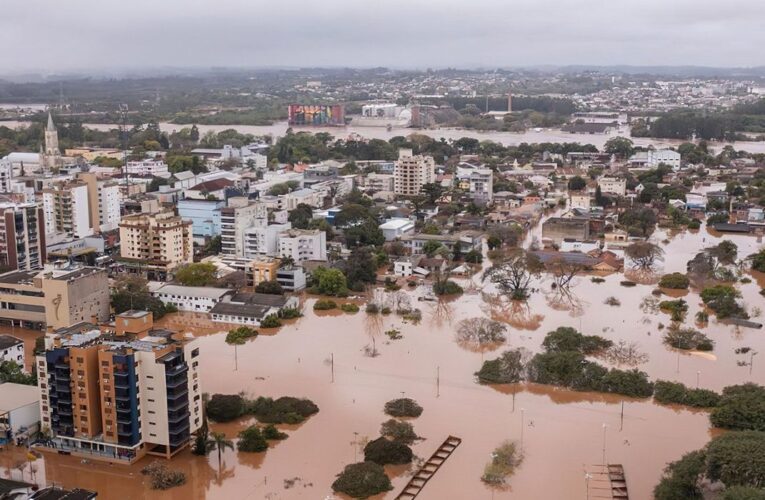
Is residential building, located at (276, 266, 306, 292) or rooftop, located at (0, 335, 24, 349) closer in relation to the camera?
rooftop, located at (0, 335, 24, 349)

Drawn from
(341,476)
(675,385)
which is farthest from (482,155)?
(341,476)

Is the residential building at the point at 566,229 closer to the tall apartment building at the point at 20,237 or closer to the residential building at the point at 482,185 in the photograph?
the residential building at the point at 482,185

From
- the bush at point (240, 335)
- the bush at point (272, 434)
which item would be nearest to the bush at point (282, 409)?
the bush at point (272, 434)

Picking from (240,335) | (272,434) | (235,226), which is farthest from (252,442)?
(235,226)

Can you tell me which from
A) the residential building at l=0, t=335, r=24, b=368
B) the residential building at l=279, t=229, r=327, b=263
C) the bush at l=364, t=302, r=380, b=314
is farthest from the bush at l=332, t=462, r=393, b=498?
the residential building at l=279, t=229, r=327, b=263

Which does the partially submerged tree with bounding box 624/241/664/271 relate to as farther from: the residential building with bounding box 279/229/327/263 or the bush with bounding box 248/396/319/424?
the bush with bounding box 248/396/319/424
